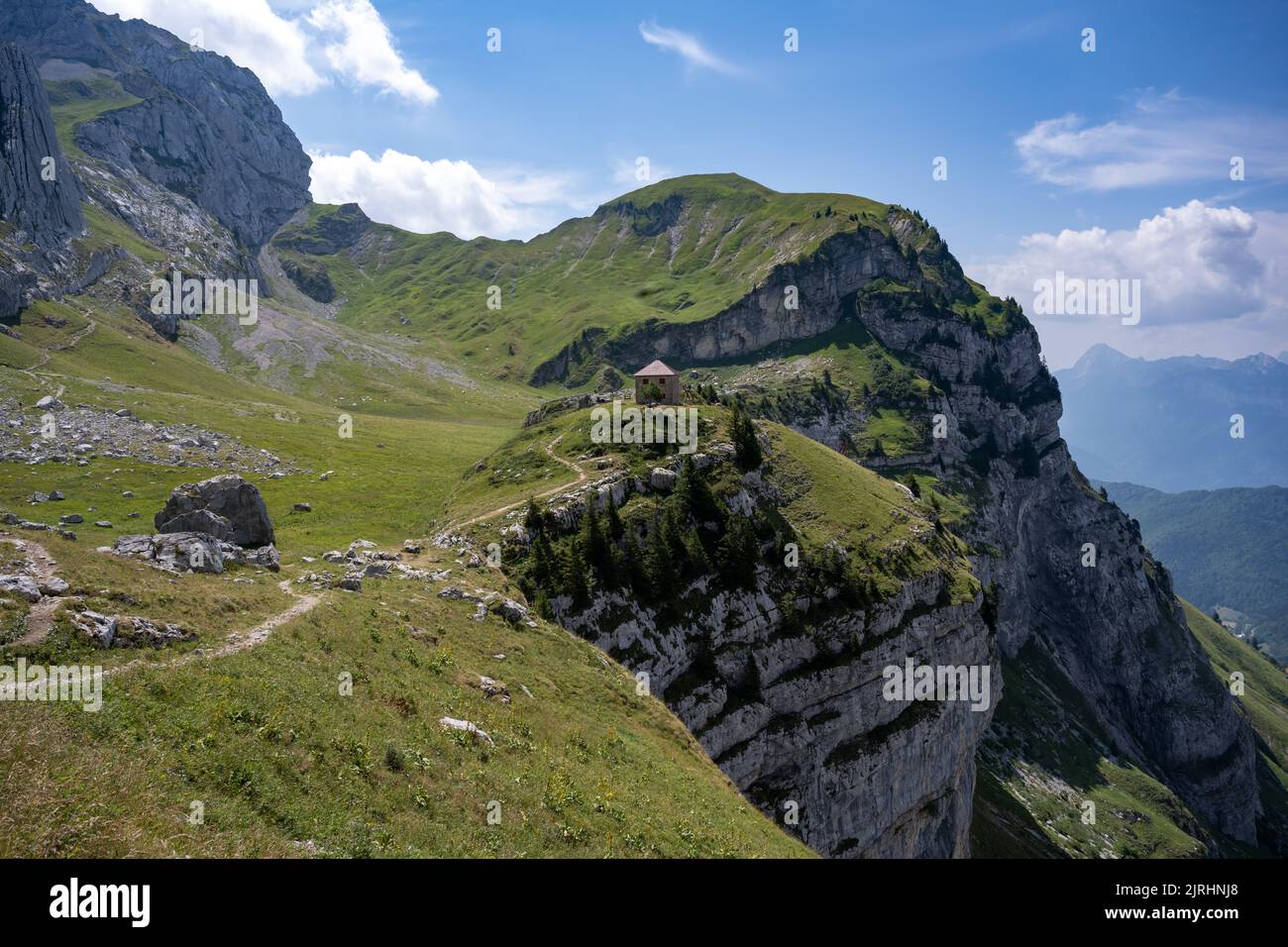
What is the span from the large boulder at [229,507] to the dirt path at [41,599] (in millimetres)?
16127

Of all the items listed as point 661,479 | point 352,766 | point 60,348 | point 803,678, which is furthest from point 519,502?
point 60,348

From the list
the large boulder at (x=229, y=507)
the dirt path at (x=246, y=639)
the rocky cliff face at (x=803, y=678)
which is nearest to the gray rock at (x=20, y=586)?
the dirt path at (x=246, y=639)

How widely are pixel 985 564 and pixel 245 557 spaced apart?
169072 mm

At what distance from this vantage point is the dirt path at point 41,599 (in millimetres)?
19141

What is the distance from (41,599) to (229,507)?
2482 centimetres

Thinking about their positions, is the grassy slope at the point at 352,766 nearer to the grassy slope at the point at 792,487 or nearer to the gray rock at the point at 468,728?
the gray rock at the point at 468,728

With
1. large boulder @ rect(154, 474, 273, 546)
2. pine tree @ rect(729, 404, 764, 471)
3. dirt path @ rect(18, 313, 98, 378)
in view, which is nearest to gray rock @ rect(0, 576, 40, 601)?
large boulder @ rect(154, 474, 273, 546)

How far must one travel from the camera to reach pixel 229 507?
4419 cm

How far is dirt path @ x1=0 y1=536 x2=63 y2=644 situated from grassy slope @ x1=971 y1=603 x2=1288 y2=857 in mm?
98289

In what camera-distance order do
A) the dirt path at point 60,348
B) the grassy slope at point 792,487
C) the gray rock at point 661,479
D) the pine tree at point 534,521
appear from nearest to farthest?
the pine tree at point 534,521 < the gray rock at point 661,479 < the grassy slope at point 792,487 < the dirt path at point 60,348

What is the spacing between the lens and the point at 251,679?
20672mm
